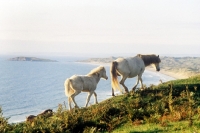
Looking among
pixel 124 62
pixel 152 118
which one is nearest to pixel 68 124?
pixel 152 118

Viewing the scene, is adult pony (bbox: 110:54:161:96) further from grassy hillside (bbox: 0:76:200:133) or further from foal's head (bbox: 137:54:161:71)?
grassy hillside (bbox: 0:76:200:133)

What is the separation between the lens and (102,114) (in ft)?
46.2

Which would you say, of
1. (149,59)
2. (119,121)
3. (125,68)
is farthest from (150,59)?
(119,121)

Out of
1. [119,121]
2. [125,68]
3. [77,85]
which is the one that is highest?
[125,68]

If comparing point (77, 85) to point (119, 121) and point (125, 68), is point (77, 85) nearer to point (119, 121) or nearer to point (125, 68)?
point (125, 68)

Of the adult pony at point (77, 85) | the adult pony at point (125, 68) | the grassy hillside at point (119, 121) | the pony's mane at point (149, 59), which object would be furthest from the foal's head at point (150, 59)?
the grassy hillside at point (119, 121)

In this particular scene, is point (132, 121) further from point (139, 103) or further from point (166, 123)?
point (139, 103)

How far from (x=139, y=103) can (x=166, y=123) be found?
19.0 ft

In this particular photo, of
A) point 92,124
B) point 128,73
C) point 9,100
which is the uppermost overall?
point 128,73

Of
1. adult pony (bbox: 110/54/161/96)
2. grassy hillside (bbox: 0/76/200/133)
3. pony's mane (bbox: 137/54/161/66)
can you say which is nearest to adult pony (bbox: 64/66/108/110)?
adult pony (bbox: 110/54/161/96)

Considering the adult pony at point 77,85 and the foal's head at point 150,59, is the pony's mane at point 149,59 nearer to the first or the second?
the foal's head at point 150,59

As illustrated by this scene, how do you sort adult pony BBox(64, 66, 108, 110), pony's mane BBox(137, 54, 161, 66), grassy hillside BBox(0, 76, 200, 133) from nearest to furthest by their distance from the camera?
grassy hillside BBox(0, 76, 200, 133) → adult pony BBox(64, 66, 108, 110) → pony's mane BBox(137, 54, 161, 66)

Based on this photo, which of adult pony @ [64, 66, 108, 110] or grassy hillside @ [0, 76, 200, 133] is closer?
grassy hillside @ [0, 76, 200, 133]

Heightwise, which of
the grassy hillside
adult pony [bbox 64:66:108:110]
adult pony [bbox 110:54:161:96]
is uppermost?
adult pony [bbox 110:54:161:96]
